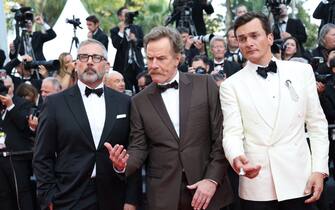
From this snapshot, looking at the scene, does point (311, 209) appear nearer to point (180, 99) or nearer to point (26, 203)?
point (180, 99)

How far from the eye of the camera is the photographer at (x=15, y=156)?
5.34 metres

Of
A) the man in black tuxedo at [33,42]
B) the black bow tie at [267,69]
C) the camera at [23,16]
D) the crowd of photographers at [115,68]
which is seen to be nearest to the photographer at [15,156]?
the crowd of photographers at [115,68]

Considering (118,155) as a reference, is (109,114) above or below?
above

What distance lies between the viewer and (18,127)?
17.9 ft

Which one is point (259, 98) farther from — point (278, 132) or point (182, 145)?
point (182, 145)

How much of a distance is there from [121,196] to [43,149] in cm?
59

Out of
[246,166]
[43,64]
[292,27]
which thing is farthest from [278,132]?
[292,27]

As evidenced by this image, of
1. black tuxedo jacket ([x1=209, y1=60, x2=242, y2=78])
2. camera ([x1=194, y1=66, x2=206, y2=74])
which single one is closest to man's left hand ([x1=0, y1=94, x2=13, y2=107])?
camera ([x1=194, y1=66, x2=206, y2=74])

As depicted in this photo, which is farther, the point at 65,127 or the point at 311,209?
the point at 65,127

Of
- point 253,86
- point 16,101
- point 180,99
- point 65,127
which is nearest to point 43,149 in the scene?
point 65,127

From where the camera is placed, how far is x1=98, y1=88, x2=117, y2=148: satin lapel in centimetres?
352

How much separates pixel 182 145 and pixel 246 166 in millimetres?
496

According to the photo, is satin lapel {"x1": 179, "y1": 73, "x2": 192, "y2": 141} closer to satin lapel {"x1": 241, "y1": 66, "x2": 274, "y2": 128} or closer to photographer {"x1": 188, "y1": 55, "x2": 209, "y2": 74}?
satin lapel {"x1": 241, "y1": 66, "x2": 274, "y2": 128}

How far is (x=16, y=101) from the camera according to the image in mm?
5410
